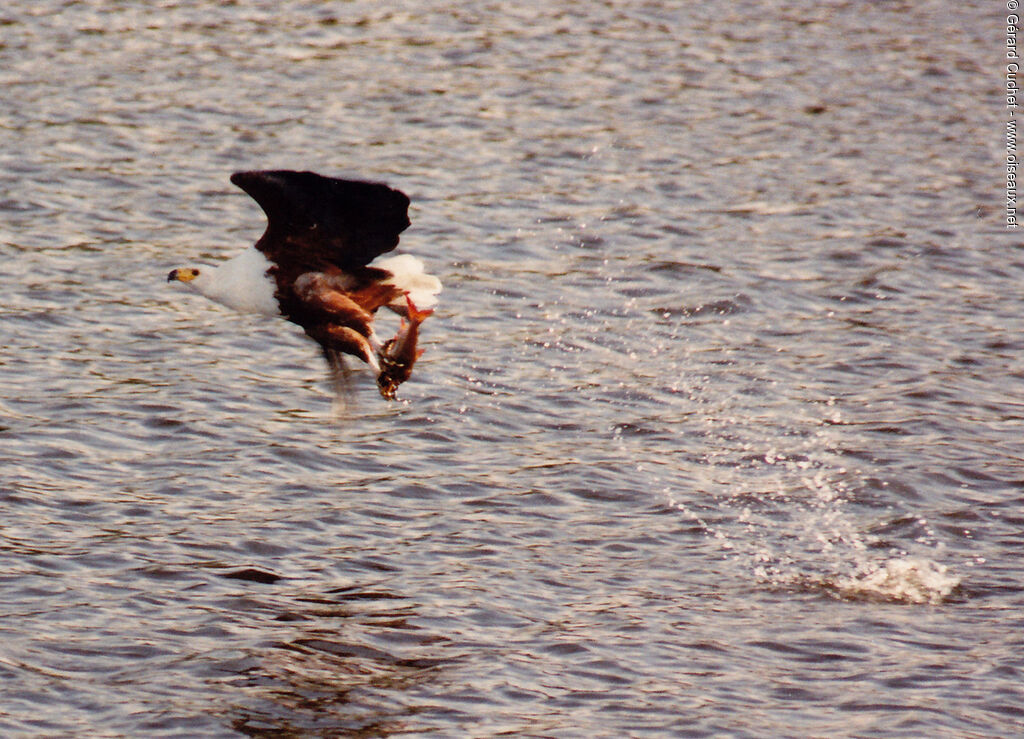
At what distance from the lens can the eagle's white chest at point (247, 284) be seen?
943 centimetres

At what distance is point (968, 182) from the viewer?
17797 mm

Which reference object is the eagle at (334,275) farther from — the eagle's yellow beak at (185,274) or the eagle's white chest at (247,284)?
the eagle's yellow beak at (185,274)

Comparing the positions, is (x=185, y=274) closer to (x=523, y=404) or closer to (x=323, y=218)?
(x=323, y=218)

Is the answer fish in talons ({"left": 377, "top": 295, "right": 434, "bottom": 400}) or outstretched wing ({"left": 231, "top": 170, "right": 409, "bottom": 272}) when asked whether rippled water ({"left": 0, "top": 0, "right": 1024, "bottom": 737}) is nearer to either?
fish in talons ({"left": 377, "top": 295, "right": 434, "bottom": 400})

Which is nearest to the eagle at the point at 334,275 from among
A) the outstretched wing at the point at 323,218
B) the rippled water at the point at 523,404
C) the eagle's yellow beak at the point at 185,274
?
the outstretched wing at the point at 323,218

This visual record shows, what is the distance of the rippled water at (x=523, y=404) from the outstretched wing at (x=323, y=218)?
1246 mm

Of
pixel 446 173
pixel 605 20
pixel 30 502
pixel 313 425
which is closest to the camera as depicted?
pixel 30 502

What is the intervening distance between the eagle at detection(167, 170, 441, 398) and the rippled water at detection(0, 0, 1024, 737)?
3.13 feet

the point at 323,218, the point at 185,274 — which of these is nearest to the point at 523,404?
the point at 185,274

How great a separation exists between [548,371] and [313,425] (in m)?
Answer: 2.09

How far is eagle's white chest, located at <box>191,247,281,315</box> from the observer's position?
9.43 meters

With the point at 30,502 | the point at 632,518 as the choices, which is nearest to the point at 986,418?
the point at 632,518

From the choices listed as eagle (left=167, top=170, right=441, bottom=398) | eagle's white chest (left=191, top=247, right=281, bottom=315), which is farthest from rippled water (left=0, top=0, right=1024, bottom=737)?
eagle's white chest (left=191, top=247, right=281, bottom=315)

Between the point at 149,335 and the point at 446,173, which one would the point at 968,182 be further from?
the point at 149,335
